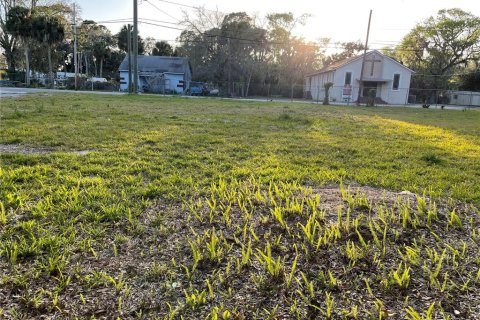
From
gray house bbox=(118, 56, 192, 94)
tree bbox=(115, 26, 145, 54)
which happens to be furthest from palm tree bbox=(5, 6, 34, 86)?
tree bbox=(115, 26, 145, 54)

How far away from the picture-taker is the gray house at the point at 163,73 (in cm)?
3612

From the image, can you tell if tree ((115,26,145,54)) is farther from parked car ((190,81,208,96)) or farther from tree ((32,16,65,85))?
tree ((32,16,65,85))

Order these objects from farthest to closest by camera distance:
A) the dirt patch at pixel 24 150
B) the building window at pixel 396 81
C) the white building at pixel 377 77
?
1. the building window at pixel 396 81
2. the white building at pixel 377 77
3. the dirt patch at pixel 24 150

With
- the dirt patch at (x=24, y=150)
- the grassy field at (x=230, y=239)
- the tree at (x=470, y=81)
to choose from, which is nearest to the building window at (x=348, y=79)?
the tree at (x=470, y=81)

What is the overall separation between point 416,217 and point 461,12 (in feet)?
168

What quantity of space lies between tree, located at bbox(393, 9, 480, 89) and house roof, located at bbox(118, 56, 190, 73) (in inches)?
1121

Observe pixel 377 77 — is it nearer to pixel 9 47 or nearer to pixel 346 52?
pixel 346 52

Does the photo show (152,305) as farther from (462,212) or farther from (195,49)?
(195,49)

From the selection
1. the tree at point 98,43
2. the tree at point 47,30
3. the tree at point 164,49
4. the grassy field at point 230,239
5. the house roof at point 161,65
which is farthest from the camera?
the tree at point 164,49

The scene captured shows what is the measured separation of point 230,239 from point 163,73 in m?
36.1

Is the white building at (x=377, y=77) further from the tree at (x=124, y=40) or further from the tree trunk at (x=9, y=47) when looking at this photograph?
the tree trunk at (x=9, y=47)

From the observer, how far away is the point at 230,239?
7.95 ft

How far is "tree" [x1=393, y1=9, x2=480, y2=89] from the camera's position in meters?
41.6

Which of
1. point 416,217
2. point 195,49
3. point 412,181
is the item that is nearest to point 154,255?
point 416,217
